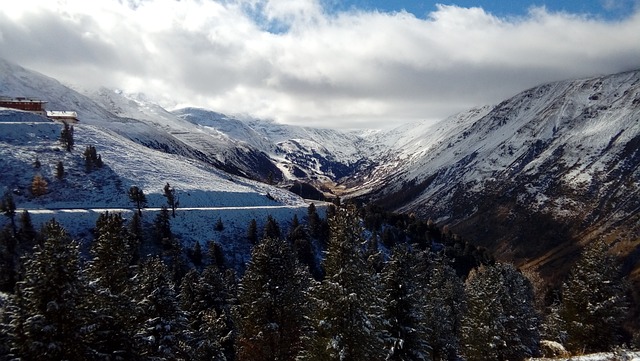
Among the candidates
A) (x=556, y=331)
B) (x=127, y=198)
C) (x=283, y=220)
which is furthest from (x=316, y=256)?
(x=556, y=331)

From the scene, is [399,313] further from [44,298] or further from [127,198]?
[127,198]

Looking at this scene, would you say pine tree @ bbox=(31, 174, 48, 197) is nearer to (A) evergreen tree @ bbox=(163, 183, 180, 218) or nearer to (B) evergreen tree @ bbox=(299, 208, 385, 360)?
(A) evergreen tree @ bbox=(163, 183, 180, 218)

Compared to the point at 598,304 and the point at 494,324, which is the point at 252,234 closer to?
the point at 494,324

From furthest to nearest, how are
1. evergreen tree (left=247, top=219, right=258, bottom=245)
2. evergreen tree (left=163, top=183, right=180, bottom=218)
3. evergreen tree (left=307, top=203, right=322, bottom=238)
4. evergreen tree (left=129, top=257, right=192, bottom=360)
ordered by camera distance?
evergreen tree (left=307, top=203, right=322, bottom=238) → evergreen tree (left=163, top=183, right=180, bottom=218) → evergreen tree (left=247, top=219, right=258, bottom=245) → evergreen tree (left=129, top=257, right=192, bottom=360)

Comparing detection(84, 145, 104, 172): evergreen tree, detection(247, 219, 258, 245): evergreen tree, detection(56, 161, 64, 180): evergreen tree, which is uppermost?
detection(84, 145, 104, 172): evergreen tree

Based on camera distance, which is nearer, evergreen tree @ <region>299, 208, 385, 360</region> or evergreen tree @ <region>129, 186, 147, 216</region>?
evergreen tree @ <region>299, 208, 385, 360</region>

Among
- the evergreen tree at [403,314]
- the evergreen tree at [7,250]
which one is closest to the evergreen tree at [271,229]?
the evergreen tree at [7,250]

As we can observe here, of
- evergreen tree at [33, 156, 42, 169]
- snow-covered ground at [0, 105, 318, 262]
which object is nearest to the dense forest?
snow-covered ground at [0, 105, 318, 262]
